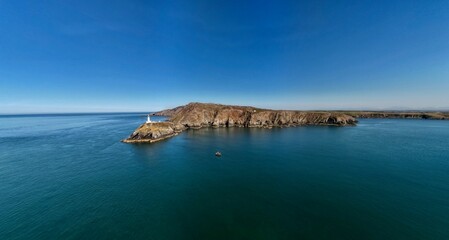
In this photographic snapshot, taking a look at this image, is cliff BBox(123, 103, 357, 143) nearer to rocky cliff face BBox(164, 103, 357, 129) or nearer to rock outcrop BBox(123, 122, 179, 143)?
rocky cliff face BBox(164, 103, 357, 129)

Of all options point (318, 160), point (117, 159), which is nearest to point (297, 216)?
point (318, 160)

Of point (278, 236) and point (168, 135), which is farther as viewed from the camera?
point (168, 135)

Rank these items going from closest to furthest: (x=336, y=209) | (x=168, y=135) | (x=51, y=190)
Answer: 1. (x=336, y=209)
2. (x=51, y=190)
3. (x=168, y=135)

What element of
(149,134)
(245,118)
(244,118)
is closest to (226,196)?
(149,134)

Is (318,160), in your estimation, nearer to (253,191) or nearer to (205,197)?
(253,191)

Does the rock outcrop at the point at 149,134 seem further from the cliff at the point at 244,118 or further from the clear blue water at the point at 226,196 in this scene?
the cliff at the point at 244,118

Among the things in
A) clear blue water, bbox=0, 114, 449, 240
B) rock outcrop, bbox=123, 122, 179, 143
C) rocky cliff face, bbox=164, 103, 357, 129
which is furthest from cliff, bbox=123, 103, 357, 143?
clear blue water, bbox=0, 114, 449, 240

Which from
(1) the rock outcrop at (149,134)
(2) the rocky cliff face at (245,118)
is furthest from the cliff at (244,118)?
(1) the rock outcrop at (149,134)

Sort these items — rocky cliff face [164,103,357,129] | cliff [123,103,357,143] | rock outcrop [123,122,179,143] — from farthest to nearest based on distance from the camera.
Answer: rocky cliff face [164,103,357,129] → cliff [123,103,357,143] → rock outcrop [123,122,179,143]
